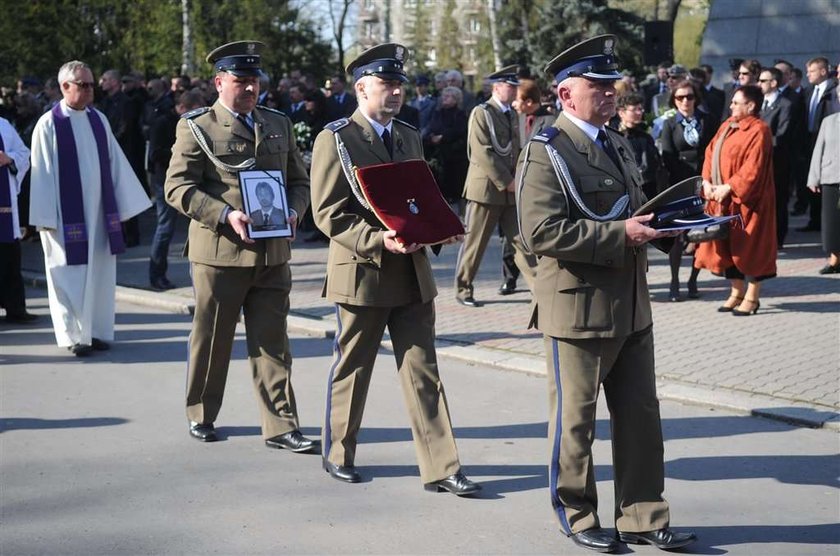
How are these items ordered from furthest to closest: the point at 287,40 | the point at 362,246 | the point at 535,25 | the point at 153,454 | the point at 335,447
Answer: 1. the point at 287,40
2. the point at 535,25
3. the point at 153,454
4. the point at 335,447
5. the point at 362,246

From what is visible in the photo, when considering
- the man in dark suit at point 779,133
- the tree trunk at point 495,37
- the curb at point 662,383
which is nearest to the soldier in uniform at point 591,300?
the curb at point 662,383

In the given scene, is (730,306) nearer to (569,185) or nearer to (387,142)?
(387,142)

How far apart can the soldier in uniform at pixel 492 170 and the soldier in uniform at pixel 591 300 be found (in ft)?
18.2

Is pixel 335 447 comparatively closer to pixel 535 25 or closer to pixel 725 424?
pixel 725 424

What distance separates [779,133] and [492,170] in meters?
5.39

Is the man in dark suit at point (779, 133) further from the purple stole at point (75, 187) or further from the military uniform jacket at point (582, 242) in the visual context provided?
the military uniform jacket at point (582, 242)

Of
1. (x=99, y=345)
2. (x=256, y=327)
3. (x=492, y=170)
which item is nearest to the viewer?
(x=256, y=327)

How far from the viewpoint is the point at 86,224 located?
953cm

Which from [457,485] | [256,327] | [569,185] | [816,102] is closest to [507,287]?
[256,327]

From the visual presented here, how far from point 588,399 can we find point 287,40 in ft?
135

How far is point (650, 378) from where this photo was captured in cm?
519

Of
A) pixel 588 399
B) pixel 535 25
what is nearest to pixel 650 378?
pixel 588 399

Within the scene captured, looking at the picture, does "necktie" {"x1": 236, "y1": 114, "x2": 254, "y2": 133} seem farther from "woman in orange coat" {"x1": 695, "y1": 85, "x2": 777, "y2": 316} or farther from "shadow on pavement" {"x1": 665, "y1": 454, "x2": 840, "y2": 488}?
"woman in orange coat" {"x1": 695, "y1": 85, "x2": 777, "y2": 316}

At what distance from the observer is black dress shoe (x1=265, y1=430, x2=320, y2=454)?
6707 millimetres
